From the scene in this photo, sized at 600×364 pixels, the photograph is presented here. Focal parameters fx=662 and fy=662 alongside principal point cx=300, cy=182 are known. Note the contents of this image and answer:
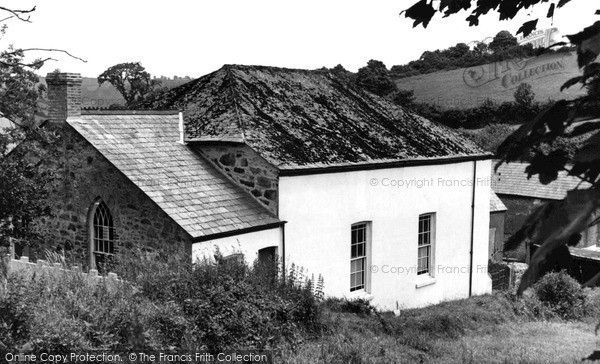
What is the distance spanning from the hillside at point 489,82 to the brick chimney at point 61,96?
5354 cm

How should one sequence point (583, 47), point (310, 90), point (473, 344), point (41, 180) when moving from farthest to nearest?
point (310, 90) < point (473, 344) < point (41, 180) < point (583, 47)

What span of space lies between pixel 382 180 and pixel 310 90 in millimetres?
4233

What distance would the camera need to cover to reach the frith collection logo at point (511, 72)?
72125 mm

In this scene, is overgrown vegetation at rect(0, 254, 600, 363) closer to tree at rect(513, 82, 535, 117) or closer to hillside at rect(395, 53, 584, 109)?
tree at rect(513, 82, 535, 117)

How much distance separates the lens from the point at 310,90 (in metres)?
21.5

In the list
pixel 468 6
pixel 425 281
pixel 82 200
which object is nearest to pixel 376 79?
pixel 425 281

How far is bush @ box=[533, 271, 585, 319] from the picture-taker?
2130cm

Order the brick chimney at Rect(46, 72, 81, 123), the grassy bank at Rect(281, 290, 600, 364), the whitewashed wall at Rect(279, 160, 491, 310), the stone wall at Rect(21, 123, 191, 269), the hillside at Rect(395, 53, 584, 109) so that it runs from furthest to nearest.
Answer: the hillside at Rect(395, 53, 584, 109) < the whitewashed wall at Rect(279, 160, 491, 310) < the brick chimney at Rect(46, 72, 81, 123) < the stone wall at Rect(21, 123, 191, 269) < the grassy bank at Rect(281, 290, 600, 364)

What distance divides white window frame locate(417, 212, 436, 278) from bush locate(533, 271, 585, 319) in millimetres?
3461

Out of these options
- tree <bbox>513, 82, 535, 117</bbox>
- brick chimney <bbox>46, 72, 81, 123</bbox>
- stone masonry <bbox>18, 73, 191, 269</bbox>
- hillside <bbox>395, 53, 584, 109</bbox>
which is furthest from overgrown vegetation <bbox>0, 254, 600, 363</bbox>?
hillside <bbox>395, 53, 584, 109</bbox>

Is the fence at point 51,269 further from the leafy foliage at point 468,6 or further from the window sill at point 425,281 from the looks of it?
the window sill at point 425,281

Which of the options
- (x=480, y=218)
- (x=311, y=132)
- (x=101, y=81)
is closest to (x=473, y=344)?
(x=311, y=132)

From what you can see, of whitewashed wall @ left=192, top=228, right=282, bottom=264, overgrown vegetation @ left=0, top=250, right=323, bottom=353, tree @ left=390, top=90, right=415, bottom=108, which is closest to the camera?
overgrown vegetation @ left=0, top=250, right=323, bottom=353

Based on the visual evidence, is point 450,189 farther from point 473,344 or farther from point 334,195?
point 473,344
